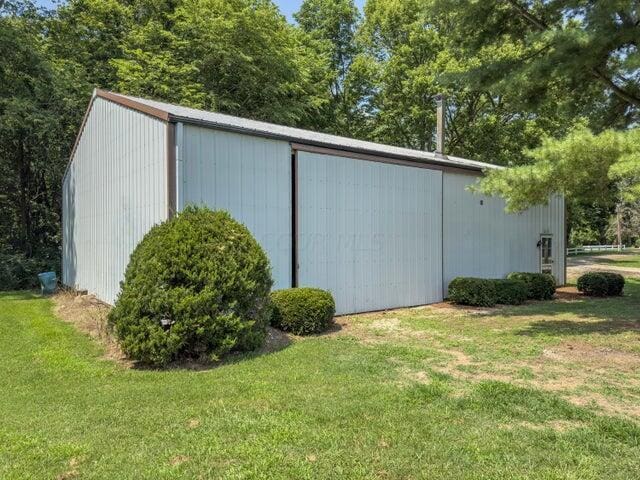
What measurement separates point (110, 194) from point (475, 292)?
8354 mm

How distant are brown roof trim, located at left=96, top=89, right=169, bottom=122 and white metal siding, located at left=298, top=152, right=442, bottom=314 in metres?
2.57

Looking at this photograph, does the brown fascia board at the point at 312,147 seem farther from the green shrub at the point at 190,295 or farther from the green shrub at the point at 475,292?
the green shrub at the point at 475,292

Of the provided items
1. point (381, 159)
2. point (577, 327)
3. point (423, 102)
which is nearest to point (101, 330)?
point (381, 159)

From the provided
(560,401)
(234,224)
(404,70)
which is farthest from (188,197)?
(404,70)

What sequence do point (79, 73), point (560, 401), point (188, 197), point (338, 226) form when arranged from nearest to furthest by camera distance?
1. point (560, 401)
2. point (188, 197)
3. point (338, 226)
4. point (79, 73)

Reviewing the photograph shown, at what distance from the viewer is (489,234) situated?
13.1m

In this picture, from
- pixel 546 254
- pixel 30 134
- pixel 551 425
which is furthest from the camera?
pixel 30 134

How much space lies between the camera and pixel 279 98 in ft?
69.7

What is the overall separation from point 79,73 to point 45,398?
→ 16565mm

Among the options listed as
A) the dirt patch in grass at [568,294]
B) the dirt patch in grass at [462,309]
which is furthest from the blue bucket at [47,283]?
the dirt patch in grass at [568,294]

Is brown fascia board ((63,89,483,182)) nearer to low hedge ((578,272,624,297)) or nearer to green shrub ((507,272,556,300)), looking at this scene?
green shrub ((507,272,556,300))

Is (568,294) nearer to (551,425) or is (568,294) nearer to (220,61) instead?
(551,425)

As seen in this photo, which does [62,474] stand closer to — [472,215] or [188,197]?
[188,197]

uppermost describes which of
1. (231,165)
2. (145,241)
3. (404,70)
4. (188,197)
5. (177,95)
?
(404,70)
